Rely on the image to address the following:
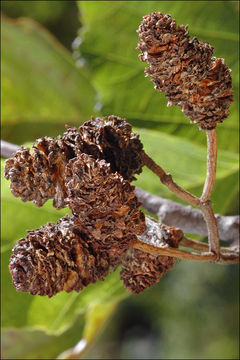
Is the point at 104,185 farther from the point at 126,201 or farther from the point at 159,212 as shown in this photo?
the point at 159,212

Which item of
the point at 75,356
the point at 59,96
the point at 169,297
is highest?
the point at 59,96

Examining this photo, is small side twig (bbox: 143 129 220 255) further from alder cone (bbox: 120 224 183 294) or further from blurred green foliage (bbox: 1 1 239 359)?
blurred green foliage (bbox: 1 1 239 359)

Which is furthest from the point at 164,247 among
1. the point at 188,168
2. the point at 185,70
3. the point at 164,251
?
the point at 188,168

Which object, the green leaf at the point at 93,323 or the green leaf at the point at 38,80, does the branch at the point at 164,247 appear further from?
A: the green leaf at the point at 38,80

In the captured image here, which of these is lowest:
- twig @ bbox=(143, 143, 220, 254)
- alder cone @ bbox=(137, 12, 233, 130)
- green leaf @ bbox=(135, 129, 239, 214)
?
twig @ bbox=(143, 143, 220, 254)

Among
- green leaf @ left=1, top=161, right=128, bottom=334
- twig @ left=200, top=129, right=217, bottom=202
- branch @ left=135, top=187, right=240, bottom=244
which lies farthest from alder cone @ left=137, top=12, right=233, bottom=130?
green leaf @ left=1, top=161, right=128, bottom=334

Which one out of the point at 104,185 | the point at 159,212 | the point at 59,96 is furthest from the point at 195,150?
the point at 104,185

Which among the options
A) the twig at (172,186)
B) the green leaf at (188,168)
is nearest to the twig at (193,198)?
the twig at (172,186)
